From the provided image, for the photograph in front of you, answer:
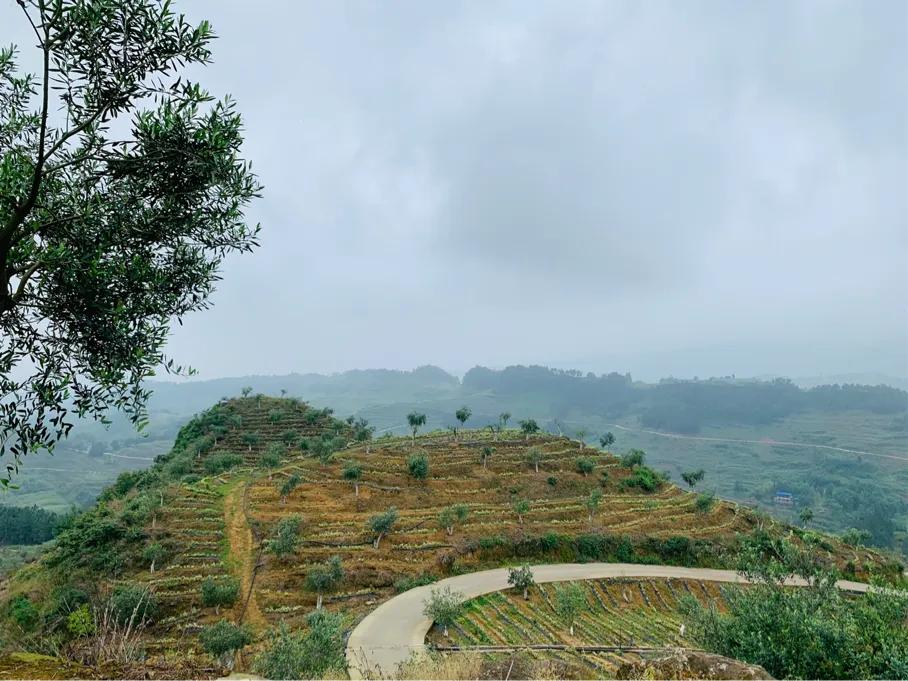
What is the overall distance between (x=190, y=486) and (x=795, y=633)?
59.1m

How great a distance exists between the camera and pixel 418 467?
188ft

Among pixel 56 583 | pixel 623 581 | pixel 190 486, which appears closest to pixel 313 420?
pixel 190 486

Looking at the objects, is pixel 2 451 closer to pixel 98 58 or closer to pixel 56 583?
pixel 98 58

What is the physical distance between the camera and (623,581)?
41.2m

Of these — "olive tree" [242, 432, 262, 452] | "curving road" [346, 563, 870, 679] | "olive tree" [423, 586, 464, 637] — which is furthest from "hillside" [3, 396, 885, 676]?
"olive tree" [423, 586, 464, 637]

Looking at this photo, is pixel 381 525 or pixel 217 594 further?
pixel 381 525

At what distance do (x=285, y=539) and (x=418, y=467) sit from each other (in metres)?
22.1

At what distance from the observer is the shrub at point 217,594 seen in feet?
103

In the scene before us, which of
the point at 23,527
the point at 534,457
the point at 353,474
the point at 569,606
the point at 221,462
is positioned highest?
the point at 534,457

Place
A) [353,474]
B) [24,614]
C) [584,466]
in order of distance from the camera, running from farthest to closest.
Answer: [584,466], [353,474], [24,614]

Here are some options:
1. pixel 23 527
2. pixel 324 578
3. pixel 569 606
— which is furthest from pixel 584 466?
pixel 23 527

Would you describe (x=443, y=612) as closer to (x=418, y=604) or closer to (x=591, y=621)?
(x=418, y=604)

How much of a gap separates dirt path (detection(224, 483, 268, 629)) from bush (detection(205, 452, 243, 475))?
43.8ft

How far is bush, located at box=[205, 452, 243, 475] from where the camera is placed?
64812 millimetres
